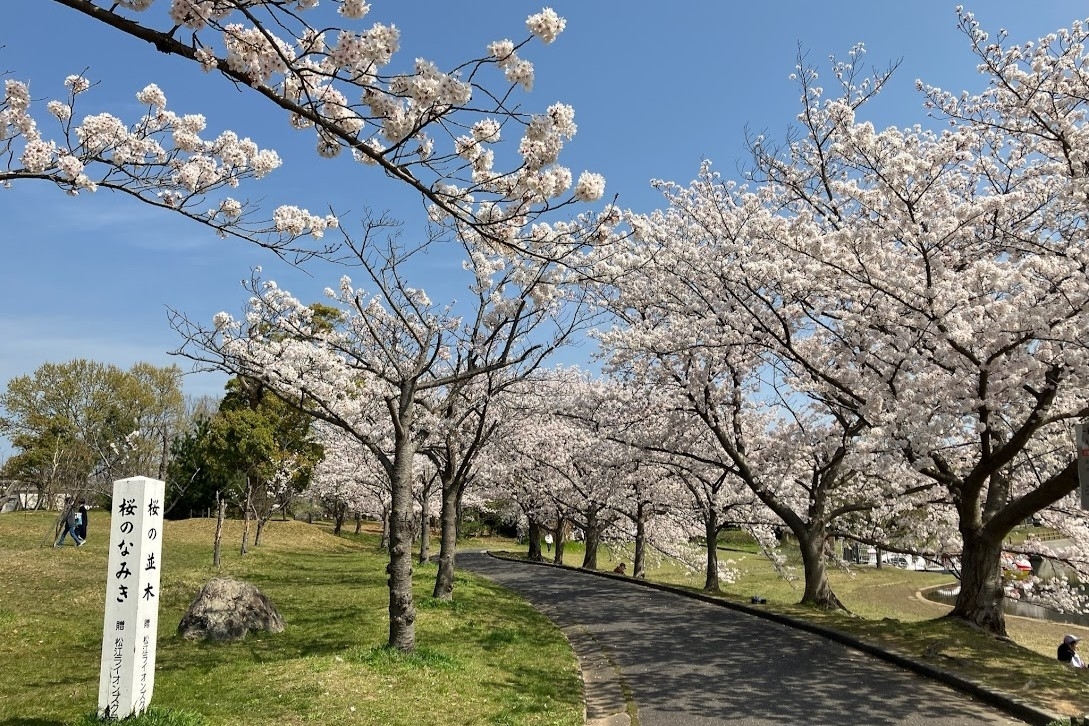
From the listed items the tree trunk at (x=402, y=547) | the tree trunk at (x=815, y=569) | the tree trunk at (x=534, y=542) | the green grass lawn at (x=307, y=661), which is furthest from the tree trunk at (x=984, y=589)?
the tree trunk at (x=534, y=542)

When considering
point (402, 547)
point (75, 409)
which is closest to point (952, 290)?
point (402, 547)

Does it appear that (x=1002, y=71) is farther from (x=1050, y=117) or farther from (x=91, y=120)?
(x=91, y=120)

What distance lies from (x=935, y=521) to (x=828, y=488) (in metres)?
5.33

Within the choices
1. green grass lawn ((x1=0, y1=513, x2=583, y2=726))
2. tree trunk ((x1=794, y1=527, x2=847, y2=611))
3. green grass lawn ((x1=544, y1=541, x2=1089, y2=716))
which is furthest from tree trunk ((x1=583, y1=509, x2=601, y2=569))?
tree trunk ((x1=794, y1=527, x2=847, y2=611))

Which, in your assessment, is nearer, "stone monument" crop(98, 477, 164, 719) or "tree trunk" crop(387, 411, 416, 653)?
"stone monument" crop(98, 477, 164, 719)

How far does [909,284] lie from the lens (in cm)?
986

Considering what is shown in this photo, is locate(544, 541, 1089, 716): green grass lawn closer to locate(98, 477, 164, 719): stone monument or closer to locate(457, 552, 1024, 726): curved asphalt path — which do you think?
locate(457, 552, 1024, 726): curved asphalt path

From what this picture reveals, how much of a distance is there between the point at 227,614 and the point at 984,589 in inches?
510

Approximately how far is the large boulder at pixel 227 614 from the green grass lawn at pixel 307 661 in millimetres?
261

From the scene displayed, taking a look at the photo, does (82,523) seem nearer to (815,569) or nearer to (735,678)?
(735,678)

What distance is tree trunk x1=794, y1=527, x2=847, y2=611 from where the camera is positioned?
15.8 metres

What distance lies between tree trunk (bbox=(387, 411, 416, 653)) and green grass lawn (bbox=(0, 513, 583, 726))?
1.09 ft

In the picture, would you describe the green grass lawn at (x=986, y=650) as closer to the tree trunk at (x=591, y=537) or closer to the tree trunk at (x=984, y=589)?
the tree trunk at (x=984, y=589)

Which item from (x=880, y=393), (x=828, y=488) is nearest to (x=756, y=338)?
(x=880, y=393)
